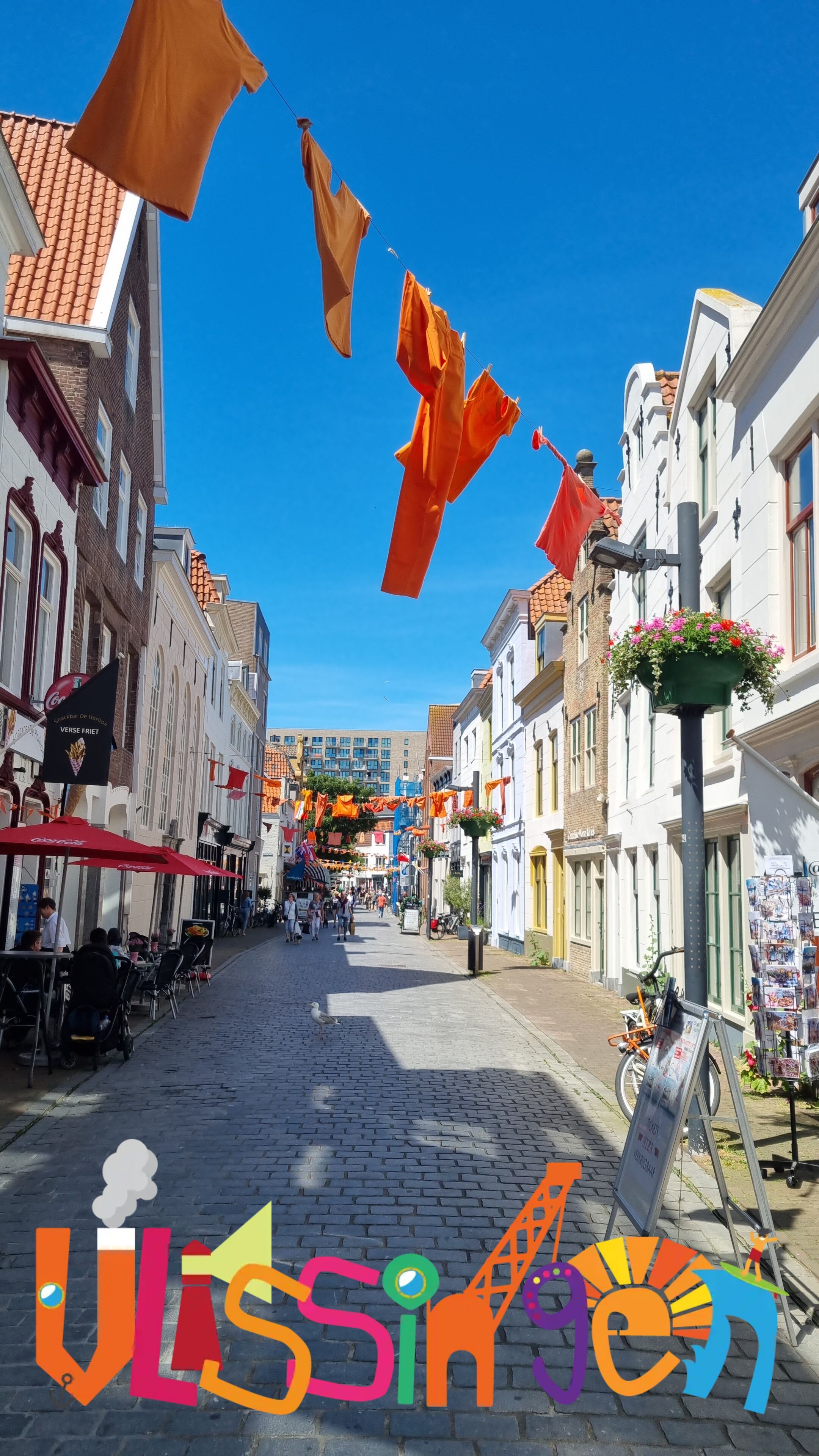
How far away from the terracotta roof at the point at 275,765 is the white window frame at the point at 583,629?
144ft

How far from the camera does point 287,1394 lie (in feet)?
12.1

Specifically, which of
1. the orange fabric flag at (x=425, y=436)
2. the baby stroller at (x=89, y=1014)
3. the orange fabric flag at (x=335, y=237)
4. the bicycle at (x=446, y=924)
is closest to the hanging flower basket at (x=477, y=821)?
the bicycle at (x=446, y=924)

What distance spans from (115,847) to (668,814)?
321 inches

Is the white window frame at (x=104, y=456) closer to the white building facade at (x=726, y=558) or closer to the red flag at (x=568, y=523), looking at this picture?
the white building facade at (x=726, y=558)

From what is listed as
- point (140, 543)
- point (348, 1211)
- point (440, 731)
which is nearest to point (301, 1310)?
point (348, 1211)

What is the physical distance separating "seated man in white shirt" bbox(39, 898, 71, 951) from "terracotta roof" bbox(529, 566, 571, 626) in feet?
61.5

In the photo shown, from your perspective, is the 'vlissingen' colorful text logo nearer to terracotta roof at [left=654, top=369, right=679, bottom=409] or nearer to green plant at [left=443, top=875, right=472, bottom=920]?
terracotta roof at [left=654, top=369, right=679, bottom=409]

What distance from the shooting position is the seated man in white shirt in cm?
1244

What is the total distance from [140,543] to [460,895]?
930 inches

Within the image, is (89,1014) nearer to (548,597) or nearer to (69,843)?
(69,843)

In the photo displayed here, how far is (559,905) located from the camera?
2608 centimetres

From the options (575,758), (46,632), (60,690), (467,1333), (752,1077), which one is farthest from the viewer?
(575,758)

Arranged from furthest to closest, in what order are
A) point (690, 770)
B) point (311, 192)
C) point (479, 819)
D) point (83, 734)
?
1. point (479, 819)
2. point (83, 734)
3. point (690, 770)
4. point (311, 192)

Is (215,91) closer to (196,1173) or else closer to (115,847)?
(196,1173)
